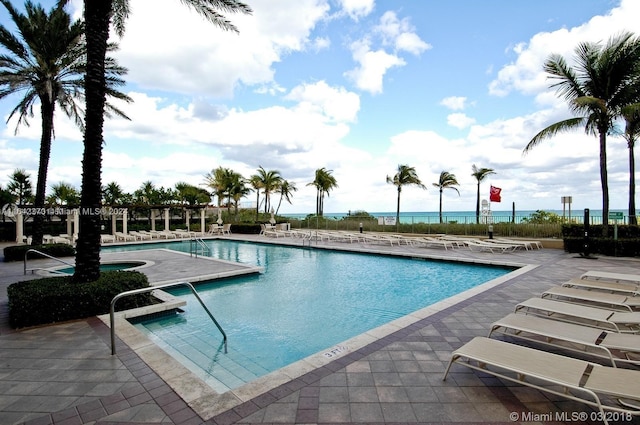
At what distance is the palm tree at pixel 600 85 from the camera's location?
11.3 metres

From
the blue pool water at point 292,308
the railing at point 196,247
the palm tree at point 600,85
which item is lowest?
the blue pool water at point 292,308

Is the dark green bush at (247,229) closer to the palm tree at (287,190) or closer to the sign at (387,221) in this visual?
the palm tree at (287,190)

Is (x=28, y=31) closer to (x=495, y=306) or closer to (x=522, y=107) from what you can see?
(x=495, y=306)

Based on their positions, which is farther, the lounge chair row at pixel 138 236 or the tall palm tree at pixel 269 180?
the tall palm tree at pixel 269 180

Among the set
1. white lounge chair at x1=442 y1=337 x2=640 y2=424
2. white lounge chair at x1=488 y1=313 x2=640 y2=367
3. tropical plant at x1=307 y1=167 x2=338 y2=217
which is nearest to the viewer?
white lounge chair at x1=442 y1=337 x2=640 y2=424

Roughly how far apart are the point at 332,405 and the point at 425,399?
0.83m

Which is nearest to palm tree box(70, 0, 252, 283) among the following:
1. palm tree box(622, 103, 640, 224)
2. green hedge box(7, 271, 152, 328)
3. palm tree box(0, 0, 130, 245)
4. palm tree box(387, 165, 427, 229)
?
green hedge box(7, 271, 152, 328)

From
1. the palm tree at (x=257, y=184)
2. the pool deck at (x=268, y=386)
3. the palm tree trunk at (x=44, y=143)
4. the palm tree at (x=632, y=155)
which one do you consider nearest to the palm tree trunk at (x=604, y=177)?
the palm tree at (x=632, y=155)

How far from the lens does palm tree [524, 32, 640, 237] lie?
11328mm

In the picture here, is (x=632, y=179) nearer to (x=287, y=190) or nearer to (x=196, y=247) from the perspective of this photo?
(x=196, y=247)

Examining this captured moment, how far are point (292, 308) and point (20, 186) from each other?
28.6 m

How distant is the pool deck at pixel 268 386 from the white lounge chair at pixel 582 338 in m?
0.71

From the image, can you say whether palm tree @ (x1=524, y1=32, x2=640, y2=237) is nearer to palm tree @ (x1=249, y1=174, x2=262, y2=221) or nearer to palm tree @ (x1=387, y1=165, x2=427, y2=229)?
palm tree @ (x1=387, y1=165, x2=427, y2=229)

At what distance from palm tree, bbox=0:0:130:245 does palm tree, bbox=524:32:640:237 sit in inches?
677
